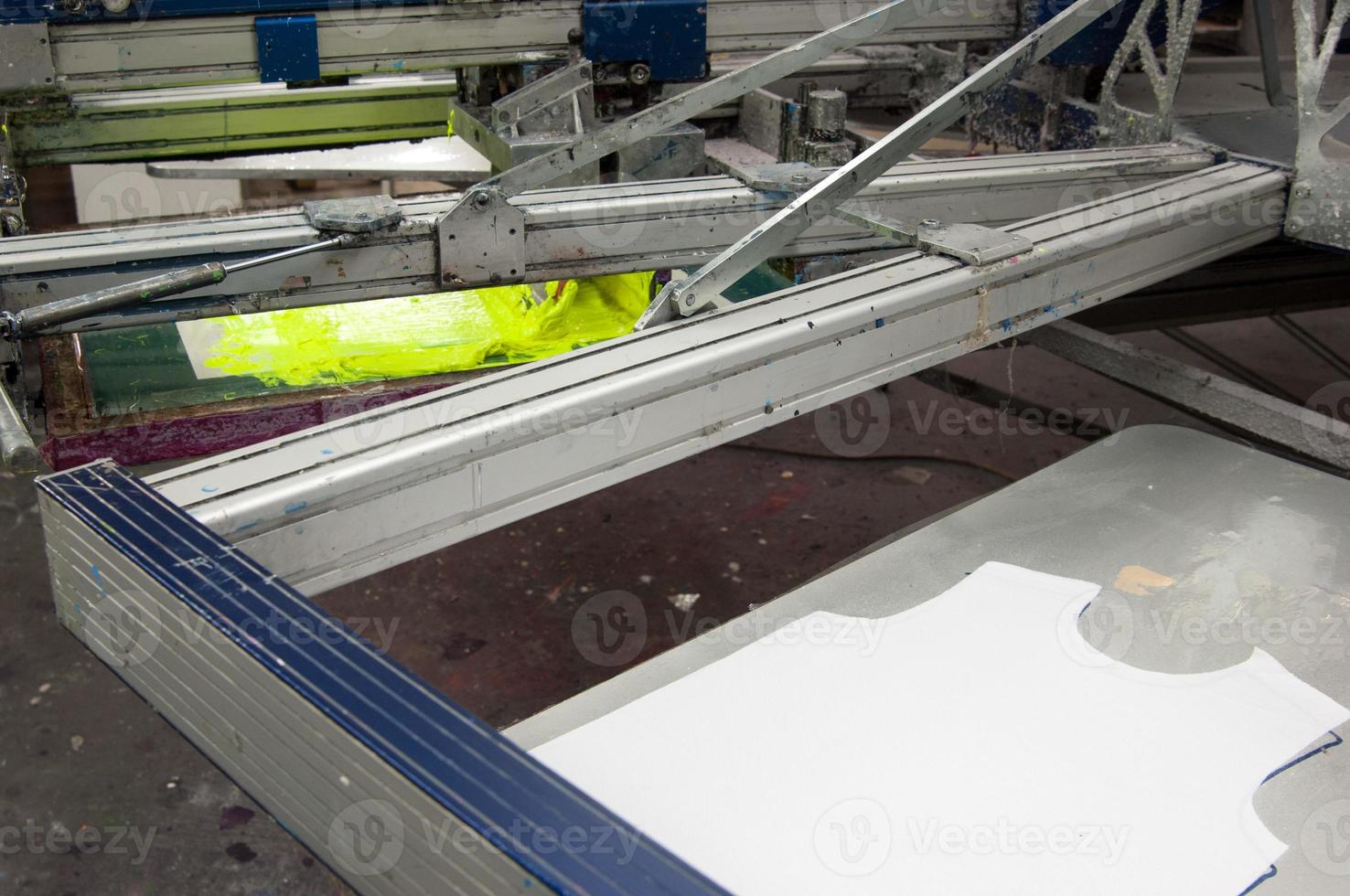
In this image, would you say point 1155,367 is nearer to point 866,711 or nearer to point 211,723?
point 866,711

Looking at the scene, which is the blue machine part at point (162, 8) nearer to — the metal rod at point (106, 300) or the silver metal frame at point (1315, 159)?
the metal rod at point (106, 300)

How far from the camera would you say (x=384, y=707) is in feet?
3.42

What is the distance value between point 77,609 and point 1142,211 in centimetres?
175

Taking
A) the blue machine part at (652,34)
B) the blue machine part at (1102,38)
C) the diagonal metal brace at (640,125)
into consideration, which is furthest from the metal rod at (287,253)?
the blue machine part at (1102,38)

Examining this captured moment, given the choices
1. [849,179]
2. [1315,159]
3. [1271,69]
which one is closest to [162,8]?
[849,179]

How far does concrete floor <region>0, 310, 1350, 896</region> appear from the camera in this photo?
248 centimetres

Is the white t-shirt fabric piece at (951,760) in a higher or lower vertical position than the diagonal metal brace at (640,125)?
lower

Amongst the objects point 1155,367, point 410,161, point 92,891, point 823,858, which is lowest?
point 92,891

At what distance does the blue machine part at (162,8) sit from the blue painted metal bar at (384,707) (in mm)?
1343

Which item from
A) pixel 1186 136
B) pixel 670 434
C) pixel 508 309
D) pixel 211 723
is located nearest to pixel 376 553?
pixel 211 723

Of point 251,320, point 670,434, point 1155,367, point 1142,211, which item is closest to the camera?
point 670,434

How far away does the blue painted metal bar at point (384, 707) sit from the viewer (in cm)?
92

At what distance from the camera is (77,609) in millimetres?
1271
